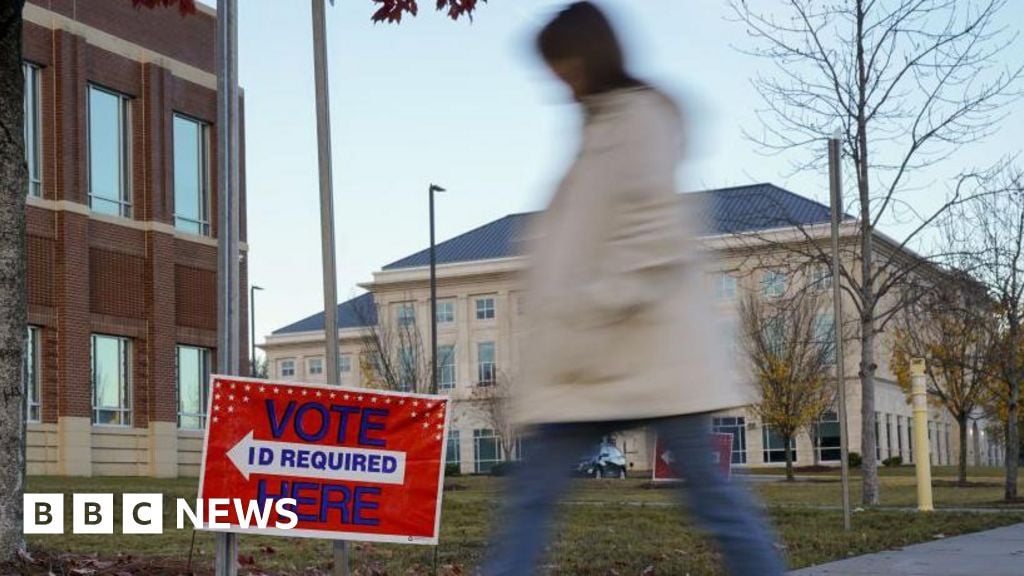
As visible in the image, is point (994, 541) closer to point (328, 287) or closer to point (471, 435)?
point (328, 287)

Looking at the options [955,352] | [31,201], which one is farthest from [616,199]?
[955,352]

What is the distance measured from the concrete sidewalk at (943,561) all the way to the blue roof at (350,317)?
204ft

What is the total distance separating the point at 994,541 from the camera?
39.2ft

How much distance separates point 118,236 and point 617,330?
2970cm

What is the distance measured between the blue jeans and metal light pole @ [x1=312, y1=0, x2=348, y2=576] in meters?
2.93

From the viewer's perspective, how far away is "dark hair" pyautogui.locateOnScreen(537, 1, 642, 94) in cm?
418

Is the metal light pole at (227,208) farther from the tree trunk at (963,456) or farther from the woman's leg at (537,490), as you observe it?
the tree trunk at (963,456)

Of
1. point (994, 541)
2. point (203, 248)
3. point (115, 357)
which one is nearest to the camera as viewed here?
point (994, 541)

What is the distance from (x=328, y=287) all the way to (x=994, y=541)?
7226 millimetres

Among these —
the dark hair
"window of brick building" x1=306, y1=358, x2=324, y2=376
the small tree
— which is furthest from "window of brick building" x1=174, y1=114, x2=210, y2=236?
"window of brick building" x1=306, y1=358, x2=324, y2=376

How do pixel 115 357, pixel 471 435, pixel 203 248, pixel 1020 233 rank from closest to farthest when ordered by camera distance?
pixel 1020 233
pixel 115 357
pixel 203 248
pixel 471 435

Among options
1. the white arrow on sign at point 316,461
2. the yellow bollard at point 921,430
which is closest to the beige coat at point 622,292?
the white arrow on sign at point 316,461

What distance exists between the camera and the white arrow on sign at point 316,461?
21.1 ft

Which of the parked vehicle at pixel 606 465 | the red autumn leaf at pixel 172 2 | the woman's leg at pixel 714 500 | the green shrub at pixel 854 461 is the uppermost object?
the red autumn leaf at pixel 172 2
